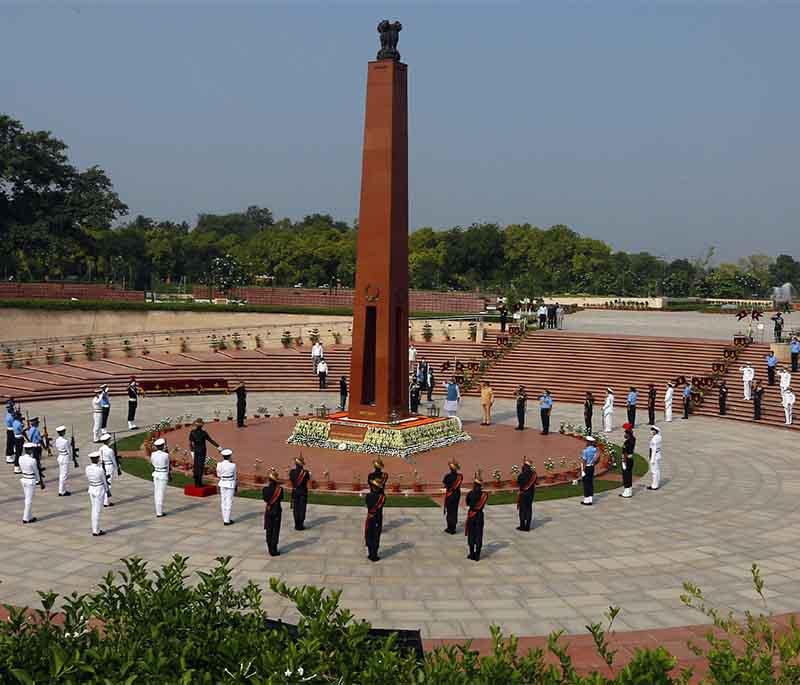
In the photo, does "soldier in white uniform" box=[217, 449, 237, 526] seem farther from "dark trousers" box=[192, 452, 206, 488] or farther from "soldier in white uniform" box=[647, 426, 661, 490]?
"soldier in white uniform" box=[647, 426, 661, 490]

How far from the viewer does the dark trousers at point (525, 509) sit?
579 inches

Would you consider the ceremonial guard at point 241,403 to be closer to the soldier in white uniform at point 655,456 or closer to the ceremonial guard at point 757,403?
A: the soldier in white uniform at point 655,456

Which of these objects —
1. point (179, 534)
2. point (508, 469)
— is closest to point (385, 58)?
point (508, 469)

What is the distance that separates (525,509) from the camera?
14758mm

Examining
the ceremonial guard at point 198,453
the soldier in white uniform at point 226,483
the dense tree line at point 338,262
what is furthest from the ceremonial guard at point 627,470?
the dense tree line at point 338,262

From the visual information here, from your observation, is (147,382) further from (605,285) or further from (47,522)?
(605,285)

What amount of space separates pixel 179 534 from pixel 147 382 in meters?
18.6

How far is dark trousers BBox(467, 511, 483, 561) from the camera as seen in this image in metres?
13.1

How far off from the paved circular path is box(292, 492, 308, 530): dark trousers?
0.66 ft

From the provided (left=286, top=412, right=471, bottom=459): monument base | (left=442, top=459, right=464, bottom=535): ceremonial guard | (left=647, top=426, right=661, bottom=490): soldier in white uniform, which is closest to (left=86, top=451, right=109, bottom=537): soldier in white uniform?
(left=442, top=459, right=464, bottom=535): ceremonial guard

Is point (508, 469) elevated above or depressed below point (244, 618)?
below

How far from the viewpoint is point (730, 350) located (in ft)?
111

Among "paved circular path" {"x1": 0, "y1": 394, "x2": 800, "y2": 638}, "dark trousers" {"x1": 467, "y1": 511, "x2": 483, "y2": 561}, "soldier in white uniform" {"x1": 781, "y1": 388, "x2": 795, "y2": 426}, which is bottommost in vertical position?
"paved circular path" {"x1": 0, "y1": 394, "x2": 800, "y2": 638}

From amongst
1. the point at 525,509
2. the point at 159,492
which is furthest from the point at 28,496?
the point at 525,509
